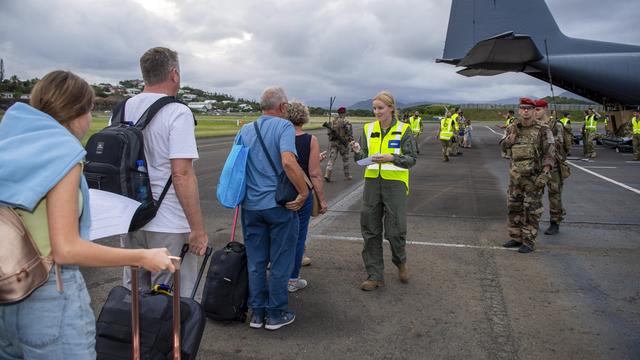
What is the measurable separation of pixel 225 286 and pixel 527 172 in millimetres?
4300

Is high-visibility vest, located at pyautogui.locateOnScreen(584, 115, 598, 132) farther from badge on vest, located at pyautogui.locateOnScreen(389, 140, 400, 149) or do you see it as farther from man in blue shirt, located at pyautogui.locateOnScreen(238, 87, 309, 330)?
man in blue shirt, located at pyautogui.locateOnScreen(238, 87, 309, 330)

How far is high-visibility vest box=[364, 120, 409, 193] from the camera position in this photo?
4473mm

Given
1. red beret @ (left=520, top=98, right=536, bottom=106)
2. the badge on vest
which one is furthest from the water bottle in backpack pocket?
red beret @ (left=520, top=98, right=536, bottom=106)

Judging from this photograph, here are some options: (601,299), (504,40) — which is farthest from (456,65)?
(601,299)

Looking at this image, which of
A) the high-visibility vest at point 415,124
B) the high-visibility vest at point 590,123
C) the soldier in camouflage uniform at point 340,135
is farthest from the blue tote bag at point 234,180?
the high-visibility vest at point 590,123

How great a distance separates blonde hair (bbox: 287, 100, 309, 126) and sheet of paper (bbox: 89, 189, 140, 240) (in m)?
2.25

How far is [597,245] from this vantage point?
604cm

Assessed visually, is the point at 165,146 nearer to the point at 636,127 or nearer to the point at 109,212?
the point at 109,212

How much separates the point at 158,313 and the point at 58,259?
653 millimetres

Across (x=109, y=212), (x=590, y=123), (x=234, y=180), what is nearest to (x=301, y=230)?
(x=234, y=180)

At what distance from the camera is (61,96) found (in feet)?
5.48

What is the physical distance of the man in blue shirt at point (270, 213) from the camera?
3518mm

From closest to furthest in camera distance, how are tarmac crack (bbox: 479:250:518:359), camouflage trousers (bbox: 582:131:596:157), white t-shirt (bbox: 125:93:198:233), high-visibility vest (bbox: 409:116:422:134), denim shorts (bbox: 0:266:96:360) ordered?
denim shorts (bbox: 0:266:96:360) < white t-shirt (bbox: 125:93:198:233) < tarmac crack (bbox: 479:250:518:359) < camouflage trousers (bbox: 582:131:596:157) < high-visibility vest (bbox: 409:116:422:134)

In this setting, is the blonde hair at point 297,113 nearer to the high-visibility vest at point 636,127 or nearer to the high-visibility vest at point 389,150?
the high-visibility vest at point 389,150
